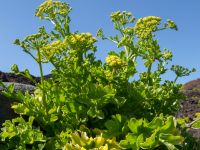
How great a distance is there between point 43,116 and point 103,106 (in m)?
0.51

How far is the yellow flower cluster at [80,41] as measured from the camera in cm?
434

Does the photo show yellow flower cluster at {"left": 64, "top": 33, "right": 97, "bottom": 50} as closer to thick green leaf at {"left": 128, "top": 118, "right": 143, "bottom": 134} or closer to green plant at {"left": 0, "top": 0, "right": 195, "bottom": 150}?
green plant at {"left": 0, "top": 0, "right": 195, "bottom": 150}

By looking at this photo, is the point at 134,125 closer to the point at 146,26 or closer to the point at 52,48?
the point at 52,48

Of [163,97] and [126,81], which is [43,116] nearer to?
[126,81]

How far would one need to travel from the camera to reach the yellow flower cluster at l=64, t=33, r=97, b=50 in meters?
4.34

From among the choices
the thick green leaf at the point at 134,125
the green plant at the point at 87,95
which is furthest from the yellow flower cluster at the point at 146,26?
the thick green leaf at the point at 134,125

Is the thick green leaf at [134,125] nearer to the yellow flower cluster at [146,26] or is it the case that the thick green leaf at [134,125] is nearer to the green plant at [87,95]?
the green plant at [87,95]

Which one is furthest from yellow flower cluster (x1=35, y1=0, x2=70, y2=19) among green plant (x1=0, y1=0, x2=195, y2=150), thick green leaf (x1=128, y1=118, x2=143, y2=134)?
thick green leaf (x1=128, y1=118, x2=143, y2=134)

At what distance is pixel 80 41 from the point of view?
434 cm

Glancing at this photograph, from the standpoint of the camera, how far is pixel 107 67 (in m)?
4.46

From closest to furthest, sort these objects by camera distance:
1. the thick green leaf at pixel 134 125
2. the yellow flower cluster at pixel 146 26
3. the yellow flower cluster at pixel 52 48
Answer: the thick green leaf at pixel 134 125, the yellow flower cluster at pixel 52 48, the yellow flower cluster at pixel 146 26

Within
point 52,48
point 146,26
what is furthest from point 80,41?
point 146,26

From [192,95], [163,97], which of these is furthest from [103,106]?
[192,95]

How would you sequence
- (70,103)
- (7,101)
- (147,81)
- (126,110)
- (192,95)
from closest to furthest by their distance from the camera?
(70,103) < (126,110) < (147,81) < (7,101) < (192,95)
